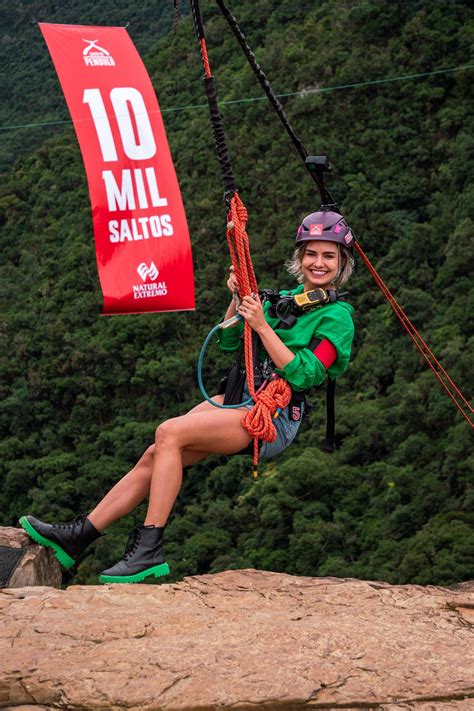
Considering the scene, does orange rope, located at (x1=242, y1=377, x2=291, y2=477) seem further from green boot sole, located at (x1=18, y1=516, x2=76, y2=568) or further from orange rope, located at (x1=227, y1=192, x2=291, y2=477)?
green boot sole, located at (x1=18, y1=516, x2=76, y2=568)

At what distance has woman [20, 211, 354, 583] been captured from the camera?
3.91m

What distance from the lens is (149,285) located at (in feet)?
26.1

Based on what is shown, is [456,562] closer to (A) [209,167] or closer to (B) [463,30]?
(B) [463,30]

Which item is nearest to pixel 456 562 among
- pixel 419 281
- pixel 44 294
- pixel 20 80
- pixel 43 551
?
pixel 419 281

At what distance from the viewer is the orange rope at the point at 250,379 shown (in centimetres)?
395

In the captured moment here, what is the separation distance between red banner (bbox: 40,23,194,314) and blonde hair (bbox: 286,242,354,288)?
3.69 meters

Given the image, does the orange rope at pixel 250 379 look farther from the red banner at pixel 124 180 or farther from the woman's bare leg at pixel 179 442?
the red banner at pixel 124 180

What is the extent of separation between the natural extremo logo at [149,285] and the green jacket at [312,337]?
383 cm

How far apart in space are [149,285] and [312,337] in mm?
4058

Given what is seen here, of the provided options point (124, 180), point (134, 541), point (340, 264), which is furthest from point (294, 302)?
point (124, 180)

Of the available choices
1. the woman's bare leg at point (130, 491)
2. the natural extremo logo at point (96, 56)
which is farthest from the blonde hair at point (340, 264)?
the natural extremo logo at point (96, 56)

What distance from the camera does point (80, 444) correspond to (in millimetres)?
33531

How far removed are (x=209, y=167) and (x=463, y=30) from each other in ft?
36.8

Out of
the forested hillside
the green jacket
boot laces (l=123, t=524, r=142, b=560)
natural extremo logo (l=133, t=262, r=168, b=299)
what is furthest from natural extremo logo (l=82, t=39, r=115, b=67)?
the forested hillside
